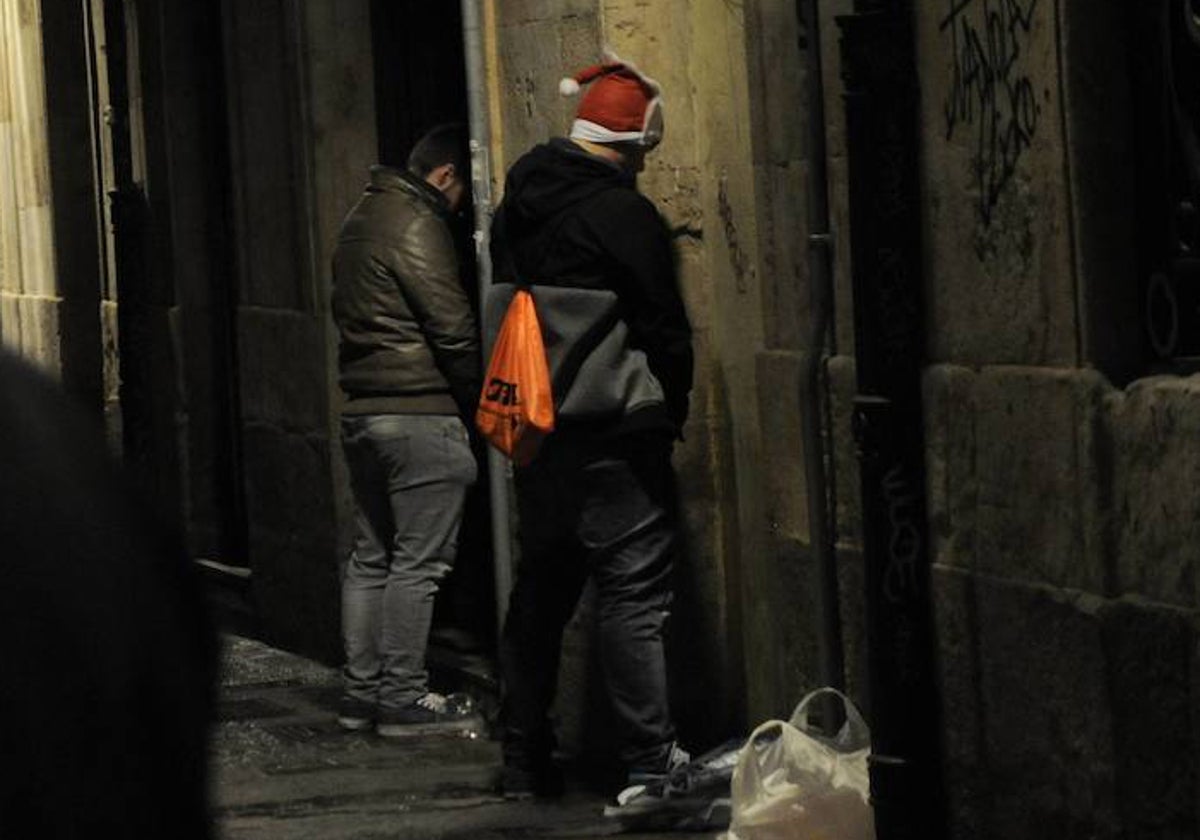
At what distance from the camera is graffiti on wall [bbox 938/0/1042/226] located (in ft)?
20.4

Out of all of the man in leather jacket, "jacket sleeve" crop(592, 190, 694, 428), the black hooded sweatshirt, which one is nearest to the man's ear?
the man in leather jacket

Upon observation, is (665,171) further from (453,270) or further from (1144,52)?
(1144,52)

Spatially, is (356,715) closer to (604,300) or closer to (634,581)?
(634,581)

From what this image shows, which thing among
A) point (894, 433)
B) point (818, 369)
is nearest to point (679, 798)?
point (818, 369)

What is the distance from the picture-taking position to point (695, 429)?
27.7 feet

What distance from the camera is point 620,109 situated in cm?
786

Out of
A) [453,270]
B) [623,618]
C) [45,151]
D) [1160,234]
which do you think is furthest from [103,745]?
[45,151]

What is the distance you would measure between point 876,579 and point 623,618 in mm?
1287

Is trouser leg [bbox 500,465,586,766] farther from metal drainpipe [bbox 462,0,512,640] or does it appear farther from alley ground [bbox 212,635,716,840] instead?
metal drainpipe [bbox 462,0,512,640]

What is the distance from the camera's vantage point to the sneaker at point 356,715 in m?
9.87

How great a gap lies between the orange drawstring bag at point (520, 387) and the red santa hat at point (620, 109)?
0.45 meters

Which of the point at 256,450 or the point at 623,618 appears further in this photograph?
the point at 256,450

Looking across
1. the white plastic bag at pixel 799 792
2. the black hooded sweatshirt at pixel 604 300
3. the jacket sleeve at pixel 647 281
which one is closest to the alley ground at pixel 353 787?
the white plastic bag at pixel 799 792

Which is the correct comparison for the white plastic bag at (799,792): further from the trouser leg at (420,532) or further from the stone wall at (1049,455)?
the trouser leg at (420,532)
